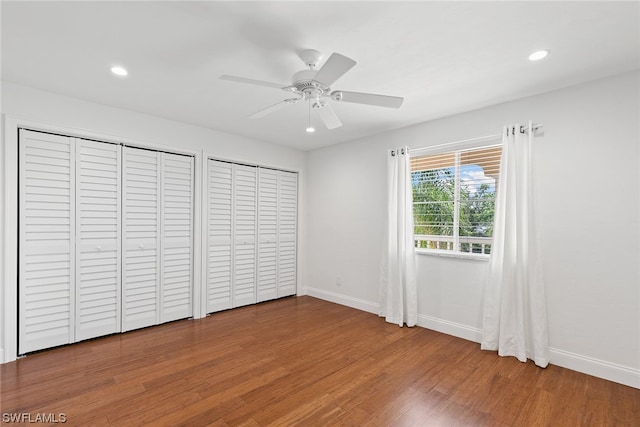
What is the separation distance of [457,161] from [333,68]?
2360 millimetres

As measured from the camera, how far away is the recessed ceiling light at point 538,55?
7.23 ft

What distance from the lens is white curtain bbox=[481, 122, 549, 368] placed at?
9.32ft

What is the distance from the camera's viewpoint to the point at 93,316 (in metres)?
3.27

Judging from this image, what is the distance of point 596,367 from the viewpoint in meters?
2.60

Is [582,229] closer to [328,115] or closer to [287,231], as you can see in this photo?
[328,115]

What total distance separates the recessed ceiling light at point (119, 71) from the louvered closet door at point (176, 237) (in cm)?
129

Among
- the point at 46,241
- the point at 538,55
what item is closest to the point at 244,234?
the point at 46,241

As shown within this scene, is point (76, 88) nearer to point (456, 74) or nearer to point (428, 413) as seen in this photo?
point (456, 74)

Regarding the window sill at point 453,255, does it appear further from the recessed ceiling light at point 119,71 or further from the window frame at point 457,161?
the recessed ceiling light at point 119,71

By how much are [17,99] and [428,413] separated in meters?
4.34

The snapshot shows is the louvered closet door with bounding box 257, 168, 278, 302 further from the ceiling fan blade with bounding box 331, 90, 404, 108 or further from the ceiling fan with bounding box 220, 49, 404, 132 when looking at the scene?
the ceiling fan blade with bounding box 331, 90, 404, 108

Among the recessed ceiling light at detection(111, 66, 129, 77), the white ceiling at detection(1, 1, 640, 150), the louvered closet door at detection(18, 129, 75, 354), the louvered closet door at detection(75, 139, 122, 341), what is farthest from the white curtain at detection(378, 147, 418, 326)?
the louvered closet door at detection(18, 129, 75, 354)

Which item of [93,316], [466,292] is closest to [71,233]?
[93,316]

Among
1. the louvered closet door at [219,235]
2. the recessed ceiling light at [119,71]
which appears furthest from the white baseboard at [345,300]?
the recessed ceiling light at [119,71]
